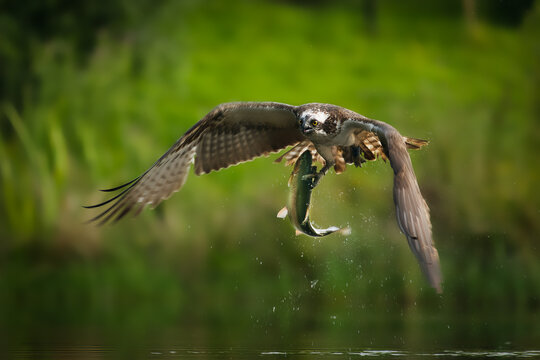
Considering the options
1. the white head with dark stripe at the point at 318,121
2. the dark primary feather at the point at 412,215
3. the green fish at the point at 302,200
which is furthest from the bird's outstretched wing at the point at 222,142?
the dark primary feather at the point at 412,215

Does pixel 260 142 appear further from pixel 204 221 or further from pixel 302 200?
pixel 204 221

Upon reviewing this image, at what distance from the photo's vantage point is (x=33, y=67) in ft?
→ 53.2

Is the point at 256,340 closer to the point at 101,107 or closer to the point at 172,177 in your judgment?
the point at 172,177

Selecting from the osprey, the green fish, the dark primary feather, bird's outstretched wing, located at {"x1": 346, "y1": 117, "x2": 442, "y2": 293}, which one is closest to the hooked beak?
the osprey

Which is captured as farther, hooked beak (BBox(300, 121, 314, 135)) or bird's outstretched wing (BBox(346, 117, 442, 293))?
hooked beak (BBox(300, 121, 314, 135))

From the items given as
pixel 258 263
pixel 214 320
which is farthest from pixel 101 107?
pixel 214 320

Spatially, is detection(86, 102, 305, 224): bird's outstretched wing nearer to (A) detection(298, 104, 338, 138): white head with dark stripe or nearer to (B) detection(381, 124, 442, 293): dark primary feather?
(A) detection(298, 104, 338, 138): white head with dark stripe

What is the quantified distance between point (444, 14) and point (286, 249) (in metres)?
15.4

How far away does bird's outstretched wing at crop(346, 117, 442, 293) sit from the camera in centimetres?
629

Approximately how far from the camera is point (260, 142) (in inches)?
387

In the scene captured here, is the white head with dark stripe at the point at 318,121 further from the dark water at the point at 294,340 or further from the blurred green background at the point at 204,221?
the blurred green background at the point at 204,221

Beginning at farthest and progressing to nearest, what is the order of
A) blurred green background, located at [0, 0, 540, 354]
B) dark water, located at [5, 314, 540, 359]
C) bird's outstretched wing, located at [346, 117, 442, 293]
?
blurred green background, located at [0, 0, 540, 354]
dark water, located at [5, 314, 540, 359]
bird's outstretched wing, located at [346, 117, 442, 293]

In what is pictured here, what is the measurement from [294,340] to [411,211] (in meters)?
4.07

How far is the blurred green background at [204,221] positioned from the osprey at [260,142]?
232 cm
